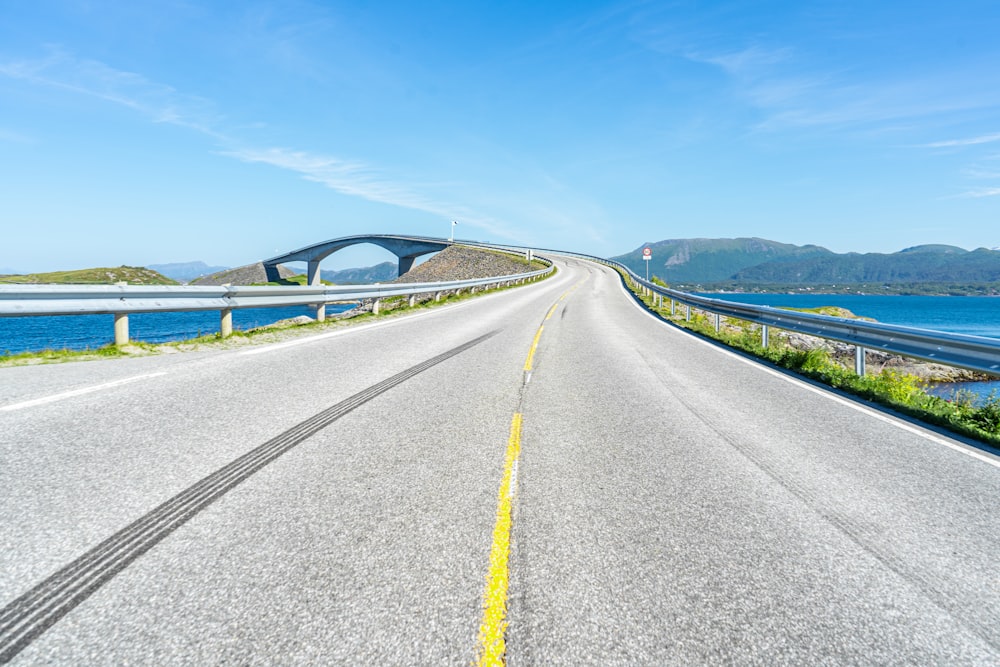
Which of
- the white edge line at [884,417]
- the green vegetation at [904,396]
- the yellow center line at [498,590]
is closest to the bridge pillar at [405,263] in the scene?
the green vegetation at [904,396]

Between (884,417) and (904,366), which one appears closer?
(884,417)

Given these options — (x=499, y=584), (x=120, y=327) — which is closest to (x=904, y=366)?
(x=499, y=584)

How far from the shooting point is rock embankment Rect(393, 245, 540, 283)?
64.4 m

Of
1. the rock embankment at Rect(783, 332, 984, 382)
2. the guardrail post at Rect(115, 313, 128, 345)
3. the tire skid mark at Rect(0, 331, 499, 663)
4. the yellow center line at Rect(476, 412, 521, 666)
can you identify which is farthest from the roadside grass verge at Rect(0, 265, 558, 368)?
the rock embankment at Rect(783, 332, 984, 382)

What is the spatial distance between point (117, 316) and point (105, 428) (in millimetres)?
5775

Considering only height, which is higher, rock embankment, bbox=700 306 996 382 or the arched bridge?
the arched bridge

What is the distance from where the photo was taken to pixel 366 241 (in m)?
112

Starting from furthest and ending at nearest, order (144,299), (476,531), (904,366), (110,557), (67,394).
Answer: (904,366) → (144,299) → (67,394) → (476,531) → (110,557)

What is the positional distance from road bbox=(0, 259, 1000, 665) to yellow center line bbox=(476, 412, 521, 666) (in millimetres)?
16

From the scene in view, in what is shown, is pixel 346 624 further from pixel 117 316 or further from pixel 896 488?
pixel 117 316

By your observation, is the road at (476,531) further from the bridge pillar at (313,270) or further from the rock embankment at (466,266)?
the bridge pillar at (313,270)

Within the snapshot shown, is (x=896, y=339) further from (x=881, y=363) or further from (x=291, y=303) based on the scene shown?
(x=881, y=363)

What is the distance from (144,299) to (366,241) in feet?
349

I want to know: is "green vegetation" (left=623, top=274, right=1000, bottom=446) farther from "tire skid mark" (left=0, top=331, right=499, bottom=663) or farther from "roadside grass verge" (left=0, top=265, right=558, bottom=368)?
"roadside grass verge" (left=0, top=265, right=558, bottom=368)
